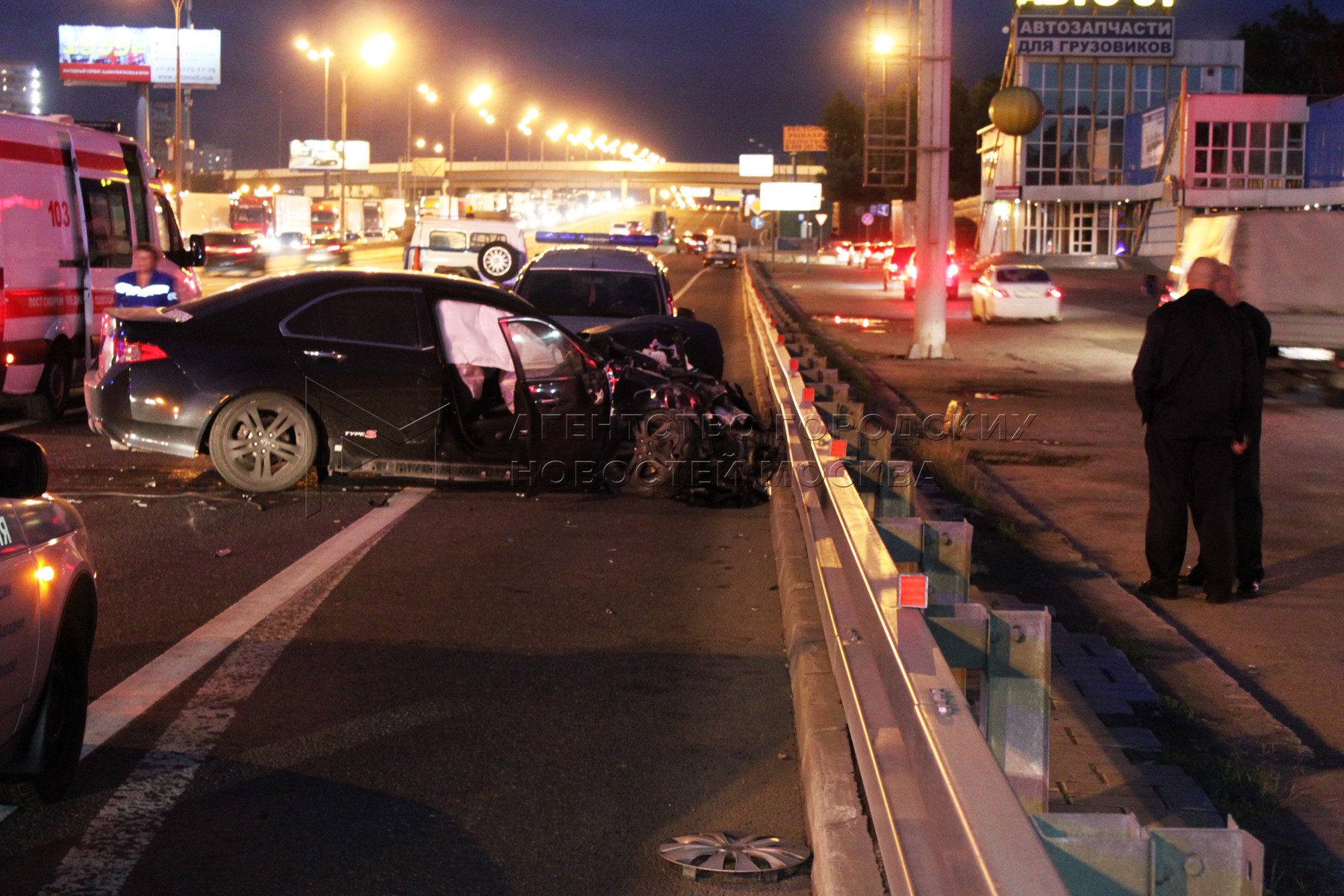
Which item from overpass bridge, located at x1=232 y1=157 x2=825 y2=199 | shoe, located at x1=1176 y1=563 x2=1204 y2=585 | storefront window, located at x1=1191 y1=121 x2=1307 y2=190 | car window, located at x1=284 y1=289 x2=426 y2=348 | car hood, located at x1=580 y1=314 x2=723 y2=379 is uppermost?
overpass bridge, located at x1=232 y1=157 x2=825 y2=199

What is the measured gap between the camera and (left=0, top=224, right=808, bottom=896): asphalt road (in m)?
4.50

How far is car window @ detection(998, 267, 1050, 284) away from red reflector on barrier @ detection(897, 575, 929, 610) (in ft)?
107

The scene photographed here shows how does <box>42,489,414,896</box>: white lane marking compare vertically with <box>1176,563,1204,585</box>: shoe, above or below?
below

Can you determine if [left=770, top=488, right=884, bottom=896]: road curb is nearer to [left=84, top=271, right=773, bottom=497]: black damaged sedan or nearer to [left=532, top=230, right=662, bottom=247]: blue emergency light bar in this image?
[left=84, top=271, right=773, bottom=497]: black damaged sedan

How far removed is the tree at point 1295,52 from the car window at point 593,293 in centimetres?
10230

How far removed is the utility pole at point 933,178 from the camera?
24.1 metres

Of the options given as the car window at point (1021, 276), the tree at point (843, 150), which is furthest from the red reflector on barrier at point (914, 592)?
the tree at point (843, 150)

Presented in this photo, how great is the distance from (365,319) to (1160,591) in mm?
5771

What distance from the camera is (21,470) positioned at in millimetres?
4289

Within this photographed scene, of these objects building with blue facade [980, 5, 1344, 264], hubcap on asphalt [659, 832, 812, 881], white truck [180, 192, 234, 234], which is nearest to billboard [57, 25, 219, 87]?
white truck [180, 192, 234, 234]

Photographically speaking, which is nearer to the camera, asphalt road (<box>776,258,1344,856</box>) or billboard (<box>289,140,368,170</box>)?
asphalt road (<box>776,258,1344,856</box>)

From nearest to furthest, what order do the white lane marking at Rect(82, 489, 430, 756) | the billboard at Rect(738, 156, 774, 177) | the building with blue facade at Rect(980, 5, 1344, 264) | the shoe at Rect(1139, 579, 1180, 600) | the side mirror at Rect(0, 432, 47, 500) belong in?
the side mirror at Rect(0, 432, 47, 500) < the white lane marking at Rect(82, 489, 430, 756) < the shoe at Rect(1139, 579, 1180, 600) < the building with blue facade at Rect(980, 5, 1344, 264) < the billboard at Rect(738, 156, 774, 177)

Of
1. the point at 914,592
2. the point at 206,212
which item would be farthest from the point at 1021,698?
the point at 206,212

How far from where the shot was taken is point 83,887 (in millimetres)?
4207
